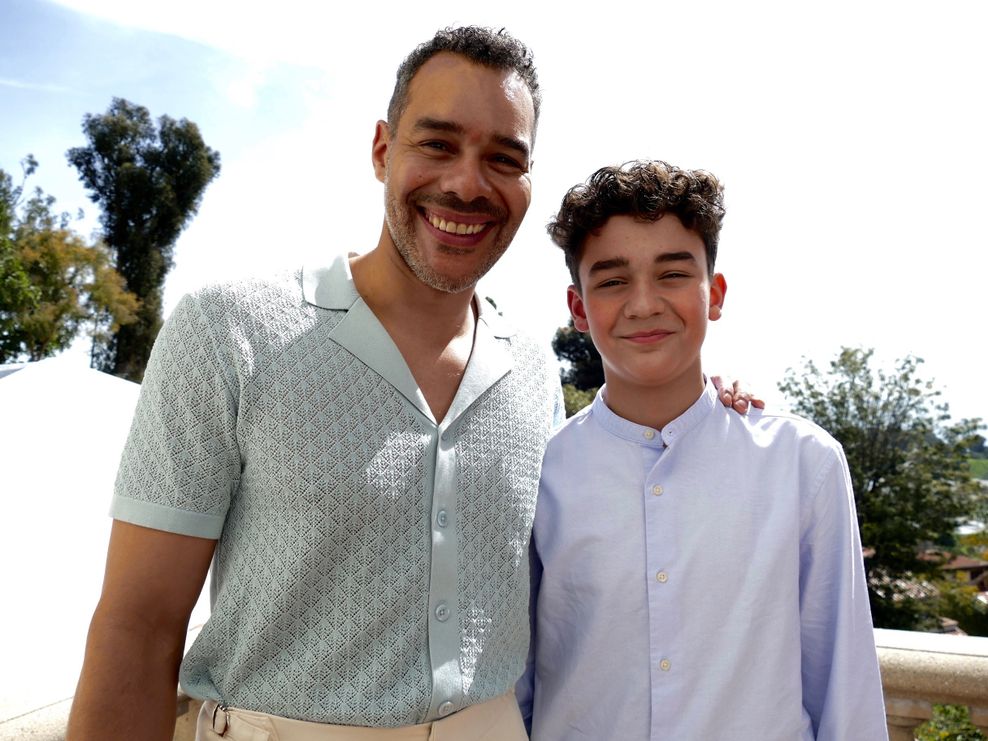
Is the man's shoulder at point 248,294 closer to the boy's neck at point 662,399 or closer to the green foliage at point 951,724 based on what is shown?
the boy's neck at point 662,399

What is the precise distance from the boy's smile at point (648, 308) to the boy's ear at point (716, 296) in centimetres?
6

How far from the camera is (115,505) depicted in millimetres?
1628

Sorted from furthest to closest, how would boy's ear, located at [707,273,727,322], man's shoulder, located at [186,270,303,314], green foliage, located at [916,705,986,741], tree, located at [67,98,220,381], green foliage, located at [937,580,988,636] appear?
1. tree, located at [67,98,220,381]
2. green foliage, located at [937,580,988,636]
3. green foliage, located at [916,705,986,741]
4. boy's ear, located at [707,273,727,322]
5. man's shoulder, located at [186,270,303,314]

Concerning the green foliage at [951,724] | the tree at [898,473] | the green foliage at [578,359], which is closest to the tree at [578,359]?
the green foliage at [578,359]

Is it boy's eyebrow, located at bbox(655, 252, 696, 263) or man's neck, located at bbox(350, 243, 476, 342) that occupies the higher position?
boy's eyebrow, located at bbox(655, 252, 696, 263)

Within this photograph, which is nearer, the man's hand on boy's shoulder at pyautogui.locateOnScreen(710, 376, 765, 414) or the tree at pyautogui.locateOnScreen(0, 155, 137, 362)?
the man's hand on boy's shoulder at pyautogui.locateOnScreen(710, 376, 765, 414)

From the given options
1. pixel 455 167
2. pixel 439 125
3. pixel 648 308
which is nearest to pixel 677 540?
pixel 648 308

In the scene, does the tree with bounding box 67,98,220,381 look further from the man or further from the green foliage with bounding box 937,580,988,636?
the man

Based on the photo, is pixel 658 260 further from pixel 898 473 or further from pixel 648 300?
pixel 898 473

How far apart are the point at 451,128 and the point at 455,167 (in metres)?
0.09

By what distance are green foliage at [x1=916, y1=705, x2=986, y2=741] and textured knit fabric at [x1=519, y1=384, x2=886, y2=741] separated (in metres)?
1.02

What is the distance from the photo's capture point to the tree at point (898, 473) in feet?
107

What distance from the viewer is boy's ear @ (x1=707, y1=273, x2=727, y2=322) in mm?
2334

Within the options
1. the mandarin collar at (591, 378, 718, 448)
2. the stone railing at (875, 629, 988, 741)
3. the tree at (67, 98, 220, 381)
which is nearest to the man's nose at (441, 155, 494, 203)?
the mandarin collar at (591, 378, 718, 448)
